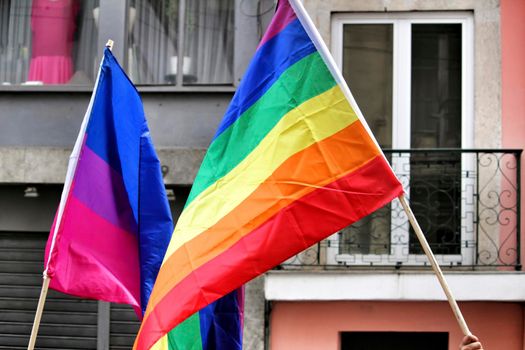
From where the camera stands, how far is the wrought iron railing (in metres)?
13.2

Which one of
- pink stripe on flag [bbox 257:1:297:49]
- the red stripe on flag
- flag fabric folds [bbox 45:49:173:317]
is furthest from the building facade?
the red stripe on flag

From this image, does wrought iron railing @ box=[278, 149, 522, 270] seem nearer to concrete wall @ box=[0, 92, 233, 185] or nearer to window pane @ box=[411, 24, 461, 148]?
window pane @ box=[411, 24, 461, 148]

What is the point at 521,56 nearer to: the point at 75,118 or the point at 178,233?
the point at 75,118

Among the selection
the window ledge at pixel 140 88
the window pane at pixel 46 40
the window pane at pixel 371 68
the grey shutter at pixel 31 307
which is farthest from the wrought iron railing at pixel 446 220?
the window pane at pixel 46 40

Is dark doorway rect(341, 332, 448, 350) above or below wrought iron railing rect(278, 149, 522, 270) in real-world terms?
below

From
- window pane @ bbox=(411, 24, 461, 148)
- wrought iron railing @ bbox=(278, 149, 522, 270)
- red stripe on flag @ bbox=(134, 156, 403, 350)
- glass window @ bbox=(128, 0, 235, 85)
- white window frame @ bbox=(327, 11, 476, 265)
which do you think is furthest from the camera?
glass window @ bbox=(128, 0, 235, 85)

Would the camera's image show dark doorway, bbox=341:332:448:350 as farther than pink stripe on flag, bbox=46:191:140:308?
Yes

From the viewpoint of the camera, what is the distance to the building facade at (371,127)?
1313 cm

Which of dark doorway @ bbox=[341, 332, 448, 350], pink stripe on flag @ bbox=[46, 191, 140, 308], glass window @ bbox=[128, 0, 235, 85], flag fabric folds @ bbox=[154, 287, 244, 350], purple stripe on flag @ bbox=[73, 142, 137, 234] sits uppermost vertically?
glass window @ bbox=[128, 0, 235, 85]

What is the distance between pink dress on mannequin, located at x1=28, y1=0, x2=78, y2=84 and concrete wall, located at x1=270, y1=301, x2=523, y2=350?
147 inches

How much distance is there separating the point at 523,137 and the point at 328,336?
114 inches

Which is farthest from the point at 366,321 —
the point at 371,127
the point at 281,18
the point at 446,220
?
the point at 281,18

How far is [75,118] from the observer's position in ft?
46.0

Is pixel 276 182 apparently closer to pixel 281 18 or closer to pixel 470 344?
pixel 281 18
